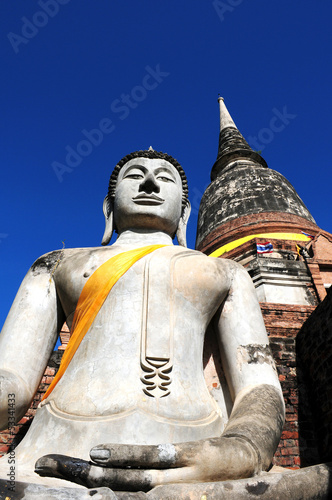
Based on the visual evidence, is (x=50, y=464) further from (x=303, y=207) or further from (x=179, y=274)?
(x=303, y=207)

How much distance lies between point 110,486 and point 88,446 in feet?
1.30

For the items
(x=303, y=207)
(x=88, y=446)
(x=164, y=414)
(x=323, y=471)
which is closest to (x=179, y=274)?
(x=164, y=414)

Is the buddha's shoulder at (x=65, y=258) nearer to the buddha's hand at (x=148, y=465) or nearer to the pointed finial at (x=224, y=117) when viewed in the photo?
the buddha's hand at (x=148, y=465)

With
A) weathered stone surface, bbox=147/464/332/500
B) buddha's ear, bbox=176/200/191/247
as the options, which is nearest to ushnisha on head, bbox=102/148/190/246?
buddha's ear, bbox=176/200/191/247

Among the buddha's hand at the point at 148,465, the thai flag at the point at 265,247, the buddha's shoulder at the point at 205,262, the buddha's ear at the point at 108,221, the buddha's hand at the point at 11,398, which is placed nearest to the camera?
the buddha's hand at the point at 148,465

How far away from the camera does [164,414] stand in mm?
2195

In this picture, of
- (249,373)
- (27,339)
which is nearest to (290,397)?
(249,373)

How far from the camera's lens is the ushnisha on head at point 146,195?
134 inches

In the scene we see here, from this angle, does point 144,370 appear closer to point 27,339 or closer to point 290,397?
point 27,339

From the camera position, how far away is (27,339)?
272cm

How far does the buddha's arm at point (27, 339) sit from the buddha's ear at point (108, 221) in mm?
744

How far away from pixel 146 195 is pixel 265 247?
8.49 meters

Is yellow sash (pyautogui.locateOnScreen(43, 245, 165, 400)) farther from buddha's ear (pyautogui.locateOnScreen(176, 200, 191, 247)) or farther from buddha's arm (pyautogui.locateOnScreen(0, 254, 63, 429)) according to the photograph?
buddha's ear (pyautogui.locateOnScreen(176, 200, 191, 247))

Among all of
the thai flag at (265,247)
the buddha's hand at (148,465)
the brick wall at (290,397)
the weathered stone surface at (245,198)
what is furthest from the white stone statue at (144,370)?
the weathered stone surface at (245,198)
